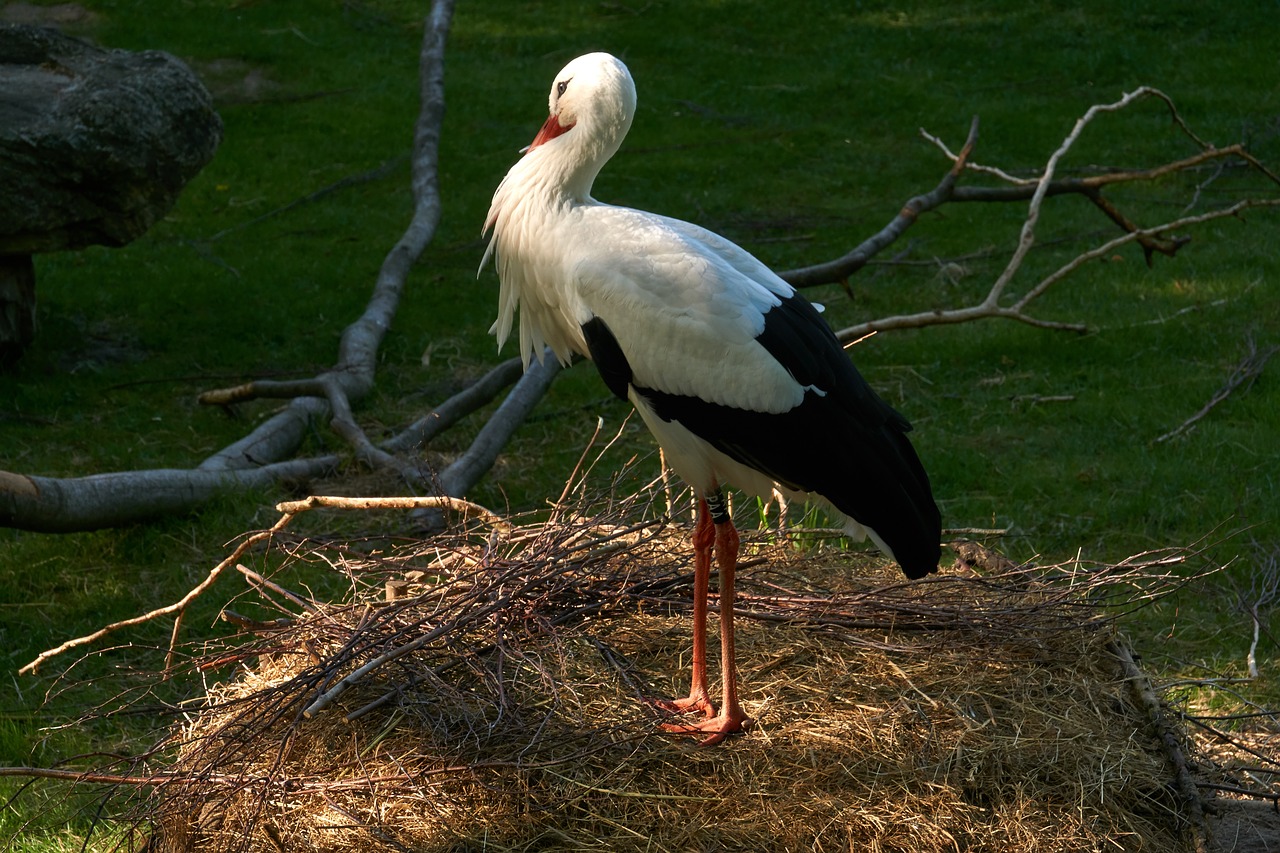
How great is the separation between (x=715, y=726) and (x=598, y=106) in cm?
179

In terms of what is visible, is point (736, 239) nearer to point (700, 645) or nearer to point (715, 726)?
point (700, 645)

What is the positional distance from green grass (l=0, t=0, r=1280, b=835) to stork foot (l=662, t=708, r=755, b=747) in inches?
66.7

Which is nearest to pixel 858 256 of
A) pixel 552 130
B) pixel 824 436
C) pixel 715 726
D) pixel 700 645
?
pixel 552 130

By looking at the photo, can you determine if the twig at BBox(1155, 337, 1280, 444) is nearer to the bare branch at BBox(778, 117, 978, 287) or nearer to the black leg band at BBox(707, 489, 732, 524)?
the bare branch at BBox(778, 117, 978, 287)

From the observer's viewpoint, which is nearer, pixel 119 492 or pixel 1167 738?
pixel 1167 738

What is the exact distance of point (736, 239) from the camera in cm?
1004

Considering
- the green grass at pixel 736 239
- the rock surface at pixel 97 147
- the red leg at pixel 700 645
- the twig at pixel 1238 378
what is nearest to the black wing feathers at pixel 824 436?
the red leg at pixel 700 645

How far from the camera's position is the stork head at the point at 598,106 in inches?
154

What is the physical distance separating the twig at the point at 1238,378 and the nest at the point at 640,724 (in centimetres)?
276

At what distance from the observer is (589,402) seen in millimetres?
7547

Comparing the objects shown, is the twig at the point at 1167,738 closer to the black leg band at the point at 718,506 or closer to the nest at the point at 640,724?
the nest at the point at 640,724

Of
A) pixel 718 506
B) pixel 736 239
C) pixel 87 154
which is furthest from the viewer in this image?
pixel 736 239

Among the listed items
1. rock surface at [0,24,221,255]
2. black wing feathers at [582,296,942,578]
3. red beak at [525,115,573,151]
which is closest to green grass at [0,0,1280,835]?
rock surface at [0,24,221,255]

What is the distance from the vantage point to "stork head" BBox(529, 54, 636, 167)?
392 centimetres
